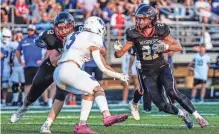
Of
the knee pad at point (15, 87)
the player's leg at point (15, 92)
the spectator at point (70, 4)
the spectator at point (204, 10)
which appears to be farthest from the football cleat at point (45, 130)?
the spectator at point (204, 10)

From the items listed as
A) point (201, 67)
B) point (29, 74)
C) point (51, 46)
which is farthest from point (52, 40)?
point (201, 67)

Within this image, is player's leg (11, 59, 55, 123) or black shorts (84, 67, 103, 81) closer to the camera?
player's leg (11, 59, 55, 123)

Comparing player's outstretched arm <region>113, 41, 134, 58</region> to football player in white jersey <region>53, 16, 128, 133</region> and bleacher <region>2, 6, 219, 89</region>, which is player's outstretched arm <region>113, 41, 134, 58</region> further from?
bleacher <region>2, 6, 219, 89</region>

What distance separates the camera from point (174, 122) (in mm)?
11586

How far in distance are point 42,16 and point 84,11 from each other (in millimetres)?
1515

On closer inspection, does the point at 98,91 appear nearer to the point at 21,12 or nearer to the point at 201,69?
the point at 201,69

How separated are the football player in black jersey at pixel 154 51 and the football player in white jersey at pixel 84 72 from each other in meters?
1.41

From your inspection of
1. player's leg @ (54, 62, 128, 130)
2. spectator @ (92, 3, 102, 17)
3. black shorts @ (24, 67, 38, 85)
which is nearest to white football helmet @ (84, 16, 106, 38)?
player's leg @ (54, 62, 128, 130)

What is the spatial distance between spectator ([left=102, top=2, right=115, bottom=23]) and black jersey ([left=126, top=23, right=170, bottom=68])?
34.4ft

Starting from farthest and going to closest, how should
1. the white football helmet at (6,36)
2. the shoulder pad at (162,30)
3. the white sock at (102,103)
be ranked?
the white football helmet at (6,36), the shoulder pad at (162,30), the white sock at (102,103)

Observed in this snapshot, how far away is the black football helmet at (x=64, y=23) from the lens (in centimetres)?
996

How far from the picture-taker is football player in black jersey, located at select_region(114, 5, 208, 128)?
10.5 metres

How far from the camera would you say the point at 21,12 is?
21.0m

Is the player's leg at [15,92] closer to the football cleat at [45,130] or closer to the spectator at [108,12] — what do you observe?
the spectator at [108,12]
